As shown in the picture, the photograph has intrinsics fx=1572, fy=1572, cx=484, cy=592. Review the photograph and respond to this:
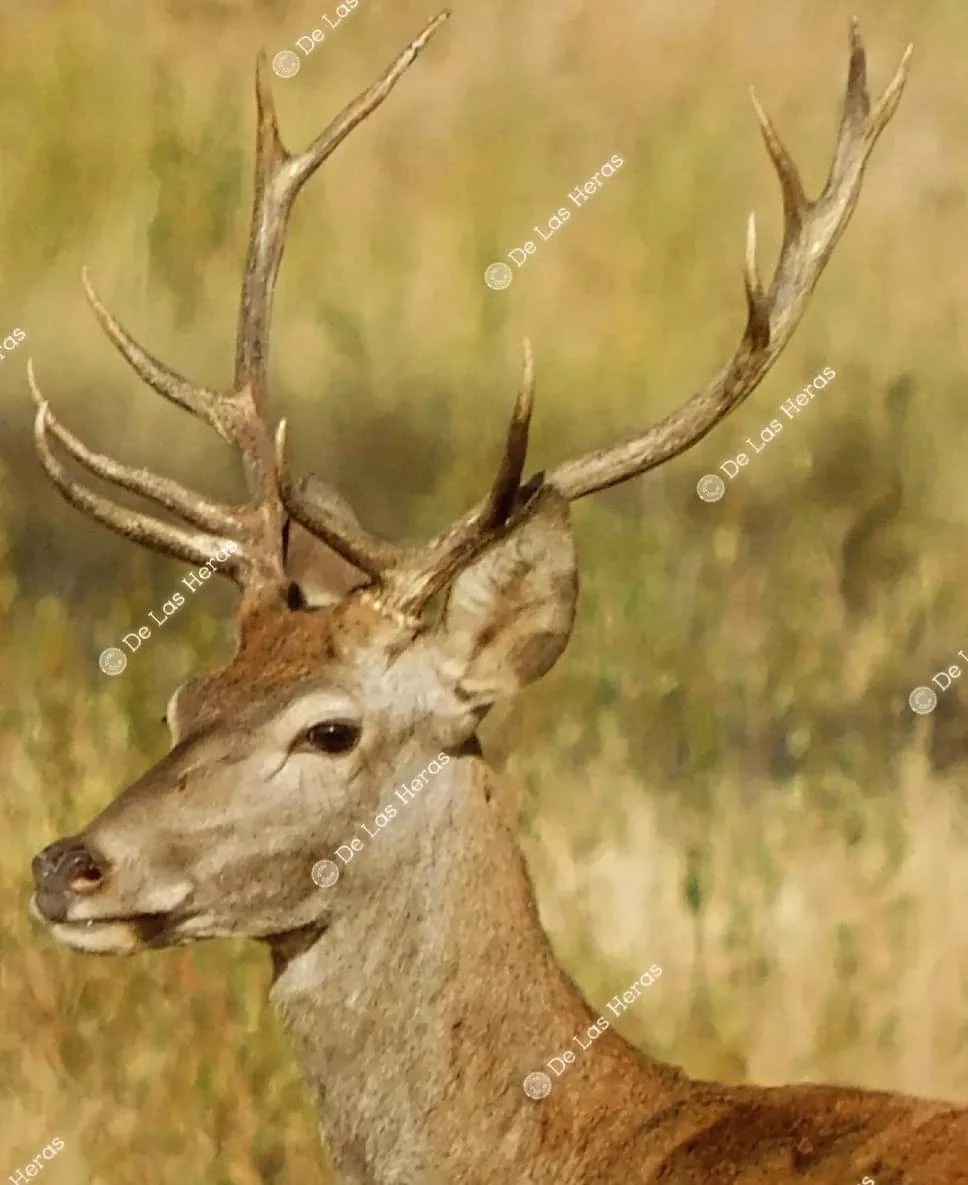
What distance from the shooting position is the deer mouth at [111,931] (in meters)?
1.30

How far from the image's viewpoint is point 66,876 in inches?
50.2

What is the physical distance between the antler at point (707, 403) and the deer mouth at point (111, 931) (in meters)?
A: 0.34

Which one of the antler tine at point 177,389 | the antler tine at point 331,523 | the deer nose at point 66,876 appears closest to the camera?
the deer nose at point 66,876

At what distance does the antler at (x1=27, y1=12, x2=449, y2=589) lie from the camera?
4.73 ft

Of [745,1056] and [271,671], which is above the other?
[271,671]

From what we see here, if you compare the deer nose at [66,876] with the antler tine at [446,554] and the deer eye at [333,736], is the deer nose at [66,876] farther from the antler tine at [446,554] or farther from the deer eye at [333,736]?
the antler tine at [446,554]

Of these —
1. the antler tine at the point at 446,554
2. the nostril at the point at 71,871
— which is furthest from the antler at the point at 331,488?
the nostril at the point at 71,871

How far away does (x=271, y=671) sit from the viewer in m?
1.36

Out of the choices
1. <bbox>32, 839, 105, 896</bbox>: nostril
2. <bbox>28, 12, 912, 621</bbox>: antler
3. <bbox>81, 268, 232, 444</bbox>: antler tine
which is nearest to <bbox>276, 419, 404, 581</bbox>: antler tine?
<bbox>28, 12, 912, 621</bbox>: antler

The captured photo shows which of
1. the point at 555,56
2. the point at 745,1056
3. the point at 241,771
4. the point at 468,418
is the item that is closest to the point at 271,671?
the point at 241,771

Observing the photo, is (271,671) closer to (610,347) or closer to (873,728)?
(610,347)

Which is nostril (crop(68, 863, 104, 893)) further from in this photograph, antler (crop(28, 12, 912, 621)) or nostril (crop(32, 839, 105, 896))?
antler (crop(28, 12, 912, 621))

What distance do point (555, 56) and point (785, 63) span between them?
0.84ft

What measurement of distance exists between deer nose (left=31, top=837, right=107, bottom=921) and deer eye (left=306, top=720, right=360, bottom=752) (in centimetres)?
20
